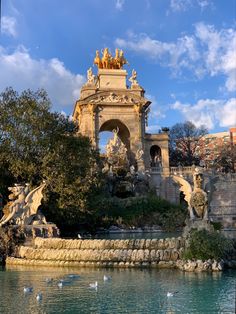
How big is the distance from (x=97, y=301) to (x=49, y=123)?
18.5 meters

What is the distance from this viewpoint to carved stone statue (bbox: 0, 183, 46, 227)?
20.1 meters

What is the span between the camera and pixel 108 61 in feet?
202

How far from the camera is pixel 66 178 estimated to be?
26812 millimetres

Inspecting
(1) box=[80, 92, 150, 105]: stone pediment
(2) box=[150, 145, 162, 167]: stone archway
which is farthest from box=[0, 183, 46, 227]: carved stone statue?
(2) box=[150, 145, 162, 167]: stone archway

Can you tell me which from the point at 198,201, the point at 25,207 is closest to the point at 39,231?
the point at 25,207

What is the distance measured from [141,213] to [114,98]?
2107 cm

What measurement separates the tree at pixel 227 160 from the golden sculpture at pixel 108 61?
71.7ft

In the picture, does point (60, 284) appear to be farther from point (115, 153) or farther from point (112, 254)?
point (115, 153)

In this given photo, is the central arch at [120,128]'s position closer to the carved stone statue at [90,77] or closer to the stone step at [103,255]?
the carved stone statue at [90,77]

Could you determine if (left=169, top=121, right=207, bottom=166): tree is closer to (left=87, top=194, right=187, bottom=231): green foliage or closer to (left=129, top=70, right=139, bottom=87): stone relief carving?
(left=129, top=70, right=139, bottom=87): stone relief carving

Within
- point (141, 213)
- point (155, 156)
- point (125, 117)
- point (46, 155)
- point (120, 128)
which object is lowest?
point (141, 213)

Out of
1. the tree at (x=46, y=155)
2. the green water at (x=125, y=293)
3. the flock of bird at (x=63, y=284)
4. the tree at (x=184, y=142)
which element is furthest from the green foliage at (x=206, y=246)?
the tree at (x=184, y=142)

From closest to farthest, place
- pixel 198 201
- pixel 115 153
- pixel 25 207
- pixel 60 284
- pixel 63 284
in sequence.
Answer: pixel 60 284 → pixel 63 284 → pixel 198 201 → pixel 25 207 → pixel 115 153

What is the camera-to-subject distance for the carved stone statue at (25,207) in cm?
2011
